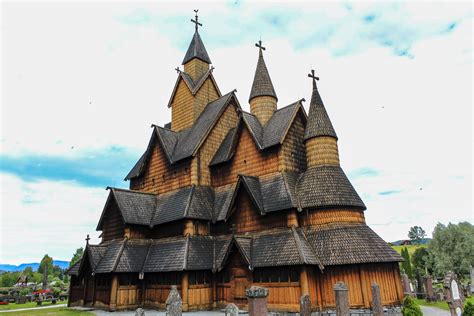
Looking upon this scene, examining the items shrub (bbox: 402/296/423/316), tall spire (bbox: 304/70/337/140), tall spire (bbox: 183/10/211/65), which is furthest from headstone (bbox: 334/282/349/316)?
tall spire (bbox: 183/10/211/65)

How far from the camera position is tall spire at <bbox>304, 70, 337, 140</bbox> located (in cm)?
2134

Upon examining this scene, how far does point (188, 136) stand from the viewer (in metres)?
27.4

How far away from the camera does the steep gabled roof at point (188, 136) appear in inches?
1001

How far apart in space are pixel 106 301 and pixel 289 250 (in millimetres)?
12284

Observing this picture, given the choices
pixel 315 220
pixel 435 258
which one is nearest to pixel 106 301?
pixel 315 220

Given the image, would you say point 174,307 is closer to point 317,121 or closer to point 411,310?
point 411,310

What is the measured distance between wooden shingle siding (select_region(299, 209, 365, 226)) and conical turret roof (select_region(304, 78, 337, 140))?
4728 mm

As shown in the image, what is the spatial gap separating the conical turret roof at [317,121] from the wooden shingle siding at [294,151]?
1.03m

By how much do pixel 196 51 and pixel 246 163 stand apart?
1360 centimetres

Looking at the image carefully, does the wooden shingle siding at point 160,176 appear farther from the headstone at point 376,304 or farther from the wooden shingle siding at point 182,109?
the headstone at point 376,304

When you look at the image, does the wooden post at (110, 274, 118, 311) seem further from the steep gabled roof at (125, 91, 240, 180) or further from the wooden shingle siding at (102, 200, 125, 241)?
the steep gabled roof at (125, 91, 240, 180)

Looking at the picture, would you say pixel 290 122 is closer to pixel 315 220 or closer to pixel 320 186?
pixel 320 186

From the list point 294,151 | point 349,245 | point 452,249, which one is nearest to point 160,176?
point 294,151

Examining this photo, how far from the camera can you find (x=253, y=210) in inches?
836
